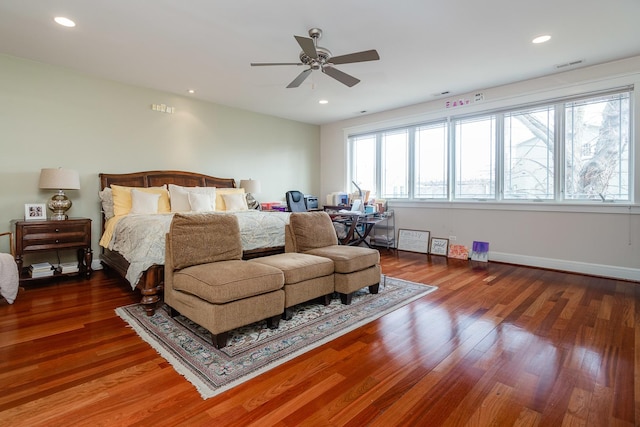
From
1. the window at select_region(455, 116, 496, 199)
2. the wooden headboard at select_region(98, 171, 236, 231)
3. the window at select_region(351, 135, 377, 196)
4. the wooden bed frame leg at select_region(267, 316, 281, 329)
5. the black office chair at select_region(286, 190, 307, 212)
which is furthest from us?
the window at select_region(351, 135, 377, 196)

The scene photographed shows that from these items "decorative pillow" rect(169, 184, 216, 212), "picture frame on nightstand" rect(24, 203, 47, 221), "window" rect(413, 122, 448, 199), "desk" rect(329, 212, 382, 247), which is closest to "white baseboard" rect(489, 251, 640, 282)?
"window" rect(413, 122, 448, 199)

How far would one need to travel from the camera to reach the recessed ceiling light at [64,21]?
9.36 feet

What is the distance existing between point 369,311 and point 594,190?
3.53 metres

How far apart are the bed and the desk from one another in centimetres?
164

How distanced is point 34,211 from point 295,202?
144 inches

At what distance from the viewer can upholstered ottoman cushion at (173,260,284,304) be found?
6.96 feet

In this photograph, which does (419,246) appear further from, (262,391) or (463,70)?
(262,391)

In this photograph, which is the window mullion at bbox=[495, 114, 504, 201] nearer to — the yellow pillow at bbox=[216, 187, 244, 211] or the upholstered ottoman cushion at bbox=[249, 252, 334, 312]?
the upholstered ottoman cushion at bbox=[249, 252, 334, 312]

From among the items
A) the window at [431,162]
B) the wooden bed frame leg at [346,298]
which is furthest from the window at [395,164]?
the wooden bed frame leg at [346,298]

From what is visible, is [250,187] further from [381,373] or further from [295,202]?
[381,373]

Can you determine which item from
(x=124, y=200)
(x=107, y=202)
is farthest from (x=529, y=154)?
(x=107, y=202)

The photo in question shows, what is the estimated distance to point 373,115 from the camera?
6340 millimetres

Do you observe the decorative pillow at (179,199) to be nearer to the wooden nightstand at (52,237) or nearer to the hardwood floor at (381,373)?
the wooden nightstand at (52,237)

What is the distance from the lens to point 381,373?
187 centimetres
